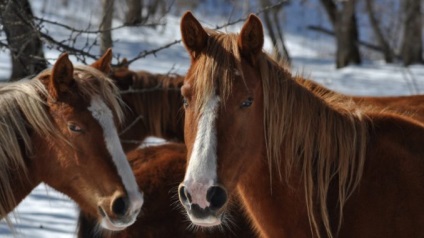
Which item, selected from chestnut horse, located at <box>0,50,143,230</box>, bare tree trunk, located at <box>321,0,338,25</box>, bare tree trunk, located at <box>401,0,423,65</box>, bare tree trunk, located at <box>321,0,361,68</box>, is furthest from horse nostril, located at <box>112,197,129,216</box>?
bare tree trunk, located at <box>321,0,338,25</box>

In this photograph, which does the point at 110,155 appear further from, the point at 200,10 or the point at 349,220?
the point at 200,10

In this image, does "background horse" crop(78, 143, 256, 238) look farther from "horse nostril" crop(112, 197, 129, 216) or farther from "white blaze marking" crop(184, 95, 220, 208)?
"white blaze marking" crop(184, 95, 220, 208)

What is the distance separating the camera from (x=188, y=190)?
328cm

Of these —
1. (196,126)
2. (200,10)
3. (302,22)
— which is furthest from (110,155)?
(302,22)

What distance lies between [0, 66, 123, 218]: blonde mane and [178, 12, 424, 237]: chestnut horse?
0.79 meters

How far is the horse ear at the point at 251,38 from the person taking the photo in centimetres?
357

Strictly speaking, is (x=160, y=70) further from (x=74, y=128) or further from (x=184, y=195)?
(x=184, y=195)

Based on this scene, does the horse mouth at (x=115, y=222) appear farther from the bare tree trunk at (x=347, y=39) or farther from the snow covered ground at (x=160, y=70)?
the bare tree trunk at (x=347, y=39)

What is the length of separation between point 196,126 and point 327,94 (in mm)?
863

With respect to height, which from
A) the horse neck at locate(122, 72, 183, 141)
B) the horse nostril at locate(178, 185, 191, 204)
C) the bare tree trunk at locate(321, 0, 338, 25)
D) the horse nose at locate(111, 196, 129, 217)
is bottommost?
the bare tree trunk at locate(321, 0, 338, 25)

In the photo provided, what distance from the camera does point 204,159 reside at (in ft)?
10.9

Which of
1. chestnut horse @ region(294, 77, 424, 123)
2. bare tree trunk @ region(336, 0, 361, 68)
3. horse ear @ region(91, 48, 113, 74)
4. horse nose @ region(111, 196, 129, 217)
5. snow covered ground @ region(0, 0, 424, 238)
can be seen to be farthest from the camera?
bare tree trunk @ region(336, 0, 361, 68)

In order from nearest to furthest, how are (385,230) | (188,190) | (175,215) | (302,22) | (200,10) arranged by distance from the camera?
(188,190) < (385,230) < (175,215) < (200,10) < (302,22)

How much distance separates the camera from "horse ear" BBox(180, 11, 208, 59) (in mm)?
3658
